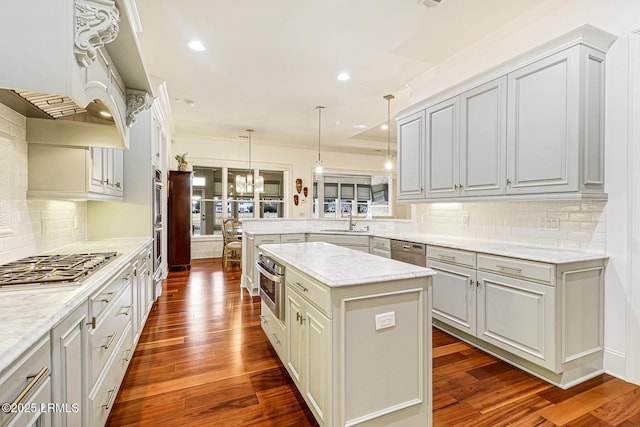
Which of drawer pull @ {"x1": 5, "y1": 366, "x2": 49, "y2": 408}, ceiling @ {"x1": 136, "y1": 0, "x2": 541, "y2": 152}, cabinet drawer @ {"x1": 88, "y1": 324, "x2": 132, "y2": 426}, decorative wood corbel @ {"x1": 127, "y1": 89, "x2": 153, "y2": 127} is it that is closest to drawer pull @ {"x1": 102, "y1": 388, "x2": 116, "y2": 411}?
cabinet drawer @ {"x1": 88, "y1": 324, "x2": 132, "y2": 426}

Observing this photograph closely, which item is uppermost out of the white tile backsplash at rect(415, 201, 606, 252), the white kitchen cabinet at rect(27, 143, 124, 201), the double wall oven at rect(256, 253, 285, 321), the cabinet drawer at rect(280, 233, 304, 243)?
the white kitchen cabinet at rect(27, 143, 124, 201)

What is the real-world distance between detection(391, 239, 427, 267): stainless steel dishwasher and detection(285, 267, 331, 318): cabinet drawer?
1.69 meters

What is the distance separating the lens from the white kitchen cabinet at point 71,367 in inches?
41.7

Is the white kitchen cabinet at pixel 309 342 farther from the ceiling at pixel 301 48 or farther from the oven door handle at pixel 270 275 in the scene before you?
the ceiling at pixel 301 48

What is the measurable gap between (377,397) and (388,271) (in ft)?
2.06

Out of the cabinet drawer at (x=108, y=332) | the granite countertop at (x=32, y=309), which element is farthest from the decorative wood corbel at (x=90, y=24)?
the cabinet drawer at (x=108, y=332)

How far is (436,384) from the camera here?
6.97 feet

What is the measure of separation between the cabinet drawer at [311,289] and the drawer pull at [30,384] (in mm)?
1053

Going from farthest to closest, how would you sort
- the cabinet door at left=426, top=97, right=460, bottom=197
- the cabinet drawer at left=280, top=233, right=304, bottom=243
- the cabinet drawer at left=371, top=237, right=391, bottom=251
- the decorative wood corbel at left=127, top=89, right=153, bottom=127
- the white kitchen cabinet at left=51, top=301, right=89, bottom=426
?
1. the cabinet drawer at left=280, top=233, right=304, bottom=243
2. the cabinet drawer at left=371, top=237, right=391, bottom=251
3. the cabinet door at left=426, top=97, right=460, bottom=197
4. the decorative wood corbel at left=127, top=89, right=153, bottom=127
5. the white kitchen cabinet at left=51, top=301, right=89, bottom=426

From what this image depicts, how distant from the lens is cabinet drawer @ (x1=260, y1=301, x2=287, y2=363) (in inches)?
87.0

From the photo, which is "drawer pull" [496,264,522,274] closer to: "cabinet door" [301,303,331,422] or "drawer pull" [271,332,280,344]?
"cabinet door" [301,303,331,422]

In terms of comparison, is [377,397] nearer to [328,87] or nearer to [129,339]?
[129,339]

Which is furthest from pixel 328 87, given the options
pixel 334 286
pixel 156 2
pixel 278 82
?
pixel 334 286

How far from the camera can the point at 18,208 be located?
1.96 meters
